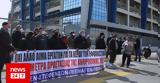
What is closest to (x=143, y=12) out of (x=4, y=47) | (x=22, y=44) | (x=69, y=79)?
(x=69, y=79)

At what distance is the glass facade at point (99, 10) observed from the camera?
55.5 m

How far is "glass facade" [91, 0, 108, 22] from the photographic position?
55.5 m

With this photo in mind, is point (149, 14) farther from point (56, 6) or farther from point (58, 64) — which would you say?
point (58, 64)

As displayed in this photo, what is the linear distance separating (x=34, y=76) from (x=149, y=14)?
3024 inches

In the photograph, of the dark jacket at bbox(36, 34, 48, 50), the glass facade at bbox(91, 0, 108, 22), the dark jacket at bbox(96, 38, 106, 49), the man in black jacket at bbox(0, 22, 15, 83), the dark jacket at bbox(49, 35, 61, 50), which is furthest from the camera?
the glass facade at bbox(91, 0, 108, 22)

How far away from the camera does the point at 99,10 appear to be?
56812mm

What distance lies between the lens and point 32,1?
72.7 meters

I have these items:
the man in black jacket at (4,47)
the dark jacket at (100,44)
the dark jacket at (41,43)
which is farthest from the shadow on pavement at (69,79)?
the dark jacket at (100,44)

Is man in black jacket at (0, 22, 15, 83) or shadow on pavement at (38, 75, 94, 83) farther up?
man in black jacket at (0, 22, 15, 83)

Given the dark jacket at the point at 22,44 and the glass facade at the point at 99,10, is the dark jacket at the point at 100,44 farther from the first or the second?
the glass facade at the point at 99,10

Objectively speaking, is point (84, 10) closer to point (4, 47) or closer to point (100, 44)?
point (100, 44)

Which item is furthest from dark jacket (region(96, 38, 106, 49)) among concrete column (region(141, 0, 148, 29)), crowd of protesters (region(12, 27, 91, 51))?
concrete column (region(141, 0, 148, 29))

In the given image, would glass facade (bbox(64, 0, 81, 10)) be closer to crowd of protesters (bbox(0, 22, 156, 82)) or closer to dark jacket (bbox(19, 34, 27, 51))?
crowd of protesters (bbox(0, 22, 156, 82))

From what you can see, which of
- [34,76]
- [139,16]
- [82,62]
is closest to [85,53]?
[82,62]
